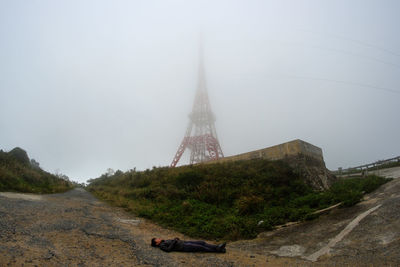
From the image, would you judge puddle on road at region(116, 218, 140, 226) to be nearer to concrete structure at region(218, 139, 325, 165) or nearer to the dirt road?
the dirt road

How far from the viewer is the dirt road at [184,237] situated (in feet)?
11.5

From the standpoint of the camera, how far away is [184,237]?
20.0 ft

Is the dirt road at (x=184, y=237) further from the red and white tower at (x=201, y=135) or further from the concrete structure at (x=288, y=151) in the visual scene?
the red and white tower at (x=201, y=135)

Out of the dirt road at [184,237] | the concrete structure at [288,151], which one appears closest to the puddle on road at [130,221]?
the dirt road at [184,237]

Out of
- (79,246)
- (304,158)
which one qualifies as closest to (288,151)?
(304,158)

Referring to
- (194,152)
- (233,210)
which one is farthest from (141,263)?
(194,152)

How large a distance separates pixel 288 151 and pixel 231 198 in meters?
4.36

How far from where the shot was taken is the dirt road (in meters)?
3.51

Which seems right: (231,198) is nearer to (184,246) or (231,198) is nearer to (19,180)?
(184,246)

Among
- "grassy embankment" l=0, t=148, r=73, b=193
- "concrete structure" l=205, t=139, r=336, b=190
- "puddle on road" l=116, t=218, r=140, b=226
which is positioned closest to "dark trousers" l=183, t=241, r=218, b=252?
"puddle on road" l=116, t=218, r=140, b=226

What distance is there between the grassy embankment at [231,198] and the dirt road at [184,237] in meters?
0.73

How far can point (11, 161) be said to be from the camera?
11180 mm

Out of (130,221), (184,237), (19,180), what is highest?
(19,180)

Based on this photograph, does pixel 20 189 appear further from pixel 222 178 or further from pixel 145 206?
pixel 222 178
